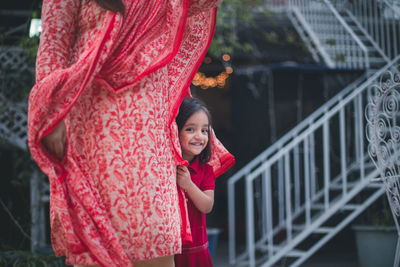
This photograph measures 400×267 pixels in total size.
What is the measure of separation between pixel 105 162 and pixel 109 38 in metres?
0.34

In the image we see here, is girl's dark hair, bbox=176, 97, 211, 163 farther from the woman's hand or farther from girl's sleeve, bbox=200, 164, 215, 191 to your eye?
the woman's hand

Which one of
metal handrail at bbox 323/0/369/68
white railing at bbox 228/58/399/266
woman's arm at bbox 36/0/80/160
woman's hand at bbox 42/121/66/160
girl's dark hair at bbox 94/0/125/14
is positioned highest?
metal handrail at bbox 323/0/369/68

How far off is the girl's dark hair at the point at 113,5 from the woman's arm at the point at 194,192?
23.4 inches

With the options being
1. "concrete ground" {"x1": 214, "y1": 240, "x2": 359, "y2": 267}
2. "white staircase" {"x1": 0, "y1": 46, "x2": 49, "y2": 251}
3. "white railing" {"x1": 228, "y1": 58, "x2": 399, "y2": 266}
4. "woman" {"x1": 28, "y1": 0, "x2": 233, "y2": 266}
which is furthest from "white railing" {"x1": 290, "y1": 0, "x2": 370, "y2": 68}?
"woman" {"x1": 28, "y1": 0, "x2": 233, "y2": 266}

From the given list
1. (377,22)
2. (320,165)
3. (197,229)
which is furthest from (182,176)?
(377,22)

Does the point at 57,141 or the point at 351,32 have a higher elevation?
the point at 351,32

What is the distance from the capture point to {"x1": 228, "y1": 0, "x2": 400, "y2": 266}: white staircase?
17.2 ft

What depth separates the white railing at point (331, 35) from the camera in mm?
6819

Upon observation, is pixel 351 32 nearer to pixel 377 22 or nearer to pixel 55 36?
pixel 377 22

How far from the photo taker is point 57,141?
127cm

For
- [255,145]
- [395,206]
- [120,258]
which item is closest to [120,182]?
[120,258]

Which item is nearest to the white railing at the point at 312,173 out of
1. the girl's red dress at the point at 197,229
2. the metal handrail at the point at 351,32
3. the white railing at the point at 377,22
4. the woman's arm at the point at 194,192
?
the metal handrail at the point at 351,32

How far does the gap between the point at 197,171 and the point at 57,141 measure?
0.85 metres

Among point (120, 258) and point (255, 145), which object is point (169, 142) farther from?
point (255, 145)
